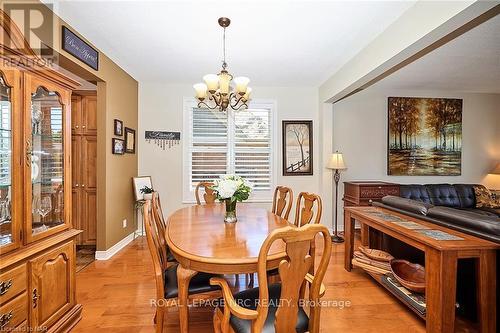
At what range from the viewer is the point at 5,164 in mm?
1572

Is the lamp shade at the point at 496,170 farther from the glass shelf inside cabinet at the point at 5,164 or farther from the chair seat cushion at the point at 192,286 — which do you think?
the glass shelf inside cabinet at the point at 5,164

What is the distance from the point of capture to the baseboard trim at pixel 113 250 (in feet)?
10.9

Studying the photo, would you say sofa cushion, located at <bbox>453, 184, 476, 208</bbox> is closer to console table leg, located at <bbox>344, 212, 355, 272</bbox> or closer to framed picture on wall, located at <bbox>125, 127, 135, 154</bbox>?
console table leg, located at <bbox>344, 212, 355, 272</bbox>

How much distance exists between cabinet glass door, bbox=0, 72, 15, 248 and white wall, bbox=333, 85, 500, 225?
14.8 feet

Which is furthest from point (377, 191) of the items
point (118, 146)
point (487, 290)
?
point (118, 146)

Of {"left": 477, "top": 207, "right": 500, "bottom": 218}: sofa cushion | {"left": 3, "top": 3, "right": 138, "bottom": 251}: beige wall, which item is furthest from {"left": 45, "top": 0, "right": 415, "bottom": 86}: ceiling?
{"left": 477, "top": 207, "right": 500, "bottom": 218}: sofa cushion

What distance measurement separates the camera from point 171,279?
5.93ft

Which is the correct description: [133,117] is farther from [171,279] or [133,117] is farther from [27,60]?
[171,279]

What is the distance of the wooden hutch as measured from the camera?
1491mm

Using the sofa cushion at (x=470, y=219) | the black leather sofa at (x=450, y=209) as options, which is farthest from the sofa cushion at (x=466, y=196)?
the sofa cushion at (x=470, y=219)

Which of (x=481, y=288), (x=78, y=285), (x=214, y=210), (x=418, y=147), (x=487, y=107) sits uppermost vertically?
(x=487, y=107)

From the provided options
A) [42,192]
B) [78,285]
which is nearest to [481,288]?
[42,192]

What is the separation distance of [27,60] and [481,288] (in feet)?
11.2

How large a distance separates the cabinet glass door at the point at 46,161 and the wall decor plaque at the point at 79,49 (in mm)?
1005
